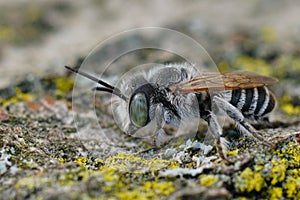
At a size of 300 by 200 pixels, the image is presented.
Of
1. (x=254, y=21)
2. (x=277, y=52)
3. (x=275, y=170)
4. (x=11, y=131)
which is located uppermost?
(x=254, y=21)

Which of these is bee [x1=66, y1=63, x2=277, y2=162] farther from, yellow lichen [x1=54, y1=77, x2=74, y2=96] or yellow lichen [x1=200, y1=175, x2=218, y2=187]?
yellow lichen [x1=54, y1=77, x2=74, y2=96]

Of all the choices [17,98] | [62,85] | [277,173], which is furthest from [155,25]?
[277,173]

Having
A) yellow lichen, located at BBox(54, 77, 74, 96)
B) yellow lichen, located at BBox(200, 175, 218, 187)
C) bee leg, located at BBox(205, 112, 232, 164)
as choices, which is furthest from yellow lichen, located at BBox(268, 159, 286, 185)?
yellow lichen, located at BBox(54, 77, 74, 96)

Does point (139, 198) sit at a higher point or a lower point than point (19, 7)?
lower

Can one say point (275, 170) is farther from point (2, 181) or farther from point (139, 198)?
point (2, 181)

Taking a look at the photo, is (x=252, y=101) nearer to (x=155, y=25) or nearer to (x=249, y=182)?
(x=249, y=182)

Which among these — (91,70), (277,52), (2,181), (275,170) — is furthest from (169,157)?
(277,52)
